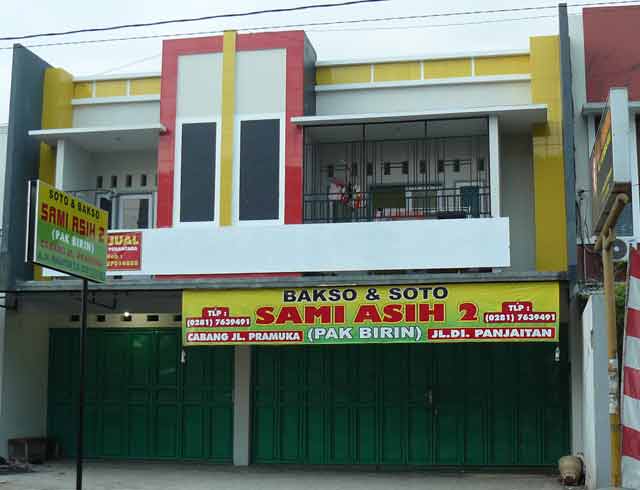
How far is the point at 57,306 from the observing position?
18234mm

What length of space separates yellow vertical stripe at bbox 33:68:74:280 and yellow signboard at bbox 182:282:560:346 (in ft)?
14.9

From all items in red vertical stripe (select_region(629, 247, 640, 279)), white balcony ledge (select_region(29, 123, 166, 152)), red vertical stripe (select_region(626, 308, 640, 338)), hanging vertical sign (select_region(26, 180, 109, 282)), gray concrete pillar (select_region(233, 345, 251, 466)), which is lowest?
gray concrete pillar (select_region(233, 345, 251, 466))

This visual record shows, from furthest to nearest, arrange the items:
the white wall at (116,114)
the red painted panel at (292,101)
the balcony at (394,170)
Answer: the white wall at (116,114) → the balcony at (394,170) → the red painted panel at (292,101)

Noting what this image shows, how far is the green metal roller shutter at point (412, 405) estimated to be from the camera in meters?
16.9

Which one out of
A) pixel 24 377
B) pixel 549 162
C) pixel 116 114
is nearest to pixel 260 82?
pixel 116 114

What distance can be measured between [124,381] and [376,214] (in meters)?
6.12

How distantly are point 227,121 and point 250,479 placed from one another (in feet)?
21.2

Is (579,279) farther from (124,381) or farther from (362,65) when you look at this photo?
(124,381)

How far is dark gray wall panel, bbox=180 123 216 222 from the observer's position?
17172mm

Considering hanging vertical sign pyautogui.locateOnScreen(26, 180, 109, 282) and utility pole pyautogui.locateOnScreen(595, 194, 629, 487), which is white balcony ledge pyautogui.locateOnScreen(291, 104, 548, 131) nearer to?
utility pole pyautogui.locateOnScreen(595, 194, 629, 487)

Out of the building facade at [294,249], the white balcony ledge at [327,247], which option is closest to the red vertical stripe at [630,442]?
the building facade at [294,249]

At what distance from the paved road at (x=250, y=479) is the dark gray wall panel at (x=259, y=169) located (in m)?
4.66

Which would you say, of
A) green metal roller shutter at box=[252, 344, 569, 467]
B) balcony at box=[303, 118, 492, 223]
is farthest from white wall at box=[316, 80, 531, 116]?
green metal roller shutter at box=[252, 344, 569, 467]

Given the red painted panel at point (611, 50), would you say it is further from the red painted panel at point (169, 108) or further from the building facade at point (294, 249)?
the red painted panel at point (169, 108)
